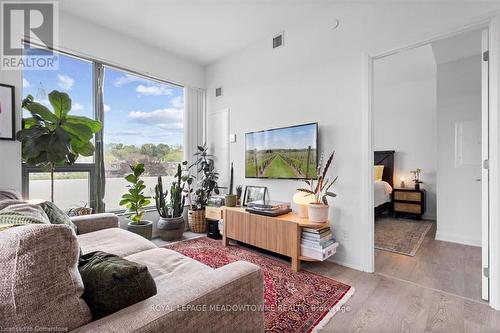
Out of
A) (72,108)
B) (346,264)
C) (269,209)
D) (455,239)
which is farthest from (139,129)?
(455,239)

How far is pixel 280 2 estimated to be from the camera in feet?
8.57

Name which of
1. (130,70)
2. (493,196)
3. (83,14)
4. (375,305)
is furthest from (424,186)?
(83,14)

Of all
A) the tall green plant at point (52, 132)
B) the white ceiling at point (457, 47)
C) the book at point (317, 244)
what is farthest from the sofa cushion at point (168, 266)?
the white ceiling at point (457, 47)

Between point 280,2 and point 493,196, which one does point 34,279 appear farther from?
point 280,2

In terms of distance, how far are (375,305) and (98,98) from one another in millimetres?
3755

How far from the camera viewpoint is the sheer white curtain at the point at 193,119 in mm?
4027

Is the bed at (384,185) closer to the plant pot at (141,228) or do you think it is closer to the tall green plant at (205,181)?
the tall green plant at (205,181)

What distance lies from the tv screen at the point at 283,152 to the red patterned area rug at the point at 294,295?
104cm

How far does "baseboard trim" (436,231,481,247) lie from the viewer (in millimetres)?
3097

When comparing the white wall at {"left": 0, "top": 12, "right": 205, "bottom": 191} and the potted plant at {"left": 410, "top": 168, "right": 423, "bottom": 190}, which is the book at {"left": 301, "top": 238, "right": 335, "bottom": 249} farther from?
the potted plant at {"left": 410, "top": 168, "right": 423, "bottom": 190}

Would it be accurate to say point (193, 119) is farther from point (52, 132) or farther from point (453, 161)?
point (453, 161)

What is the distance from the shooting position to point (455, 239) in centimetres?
324

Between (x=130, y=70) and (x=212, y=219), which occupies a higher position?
(x=130, y=70)

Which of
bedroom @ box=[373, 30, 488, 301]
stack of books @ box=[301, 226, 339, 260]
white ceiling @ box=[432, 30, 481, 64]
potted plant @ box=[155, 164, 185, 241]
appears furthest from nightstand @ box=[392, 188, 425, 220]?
potted plant @ box=[155, 164, 185, 241]
